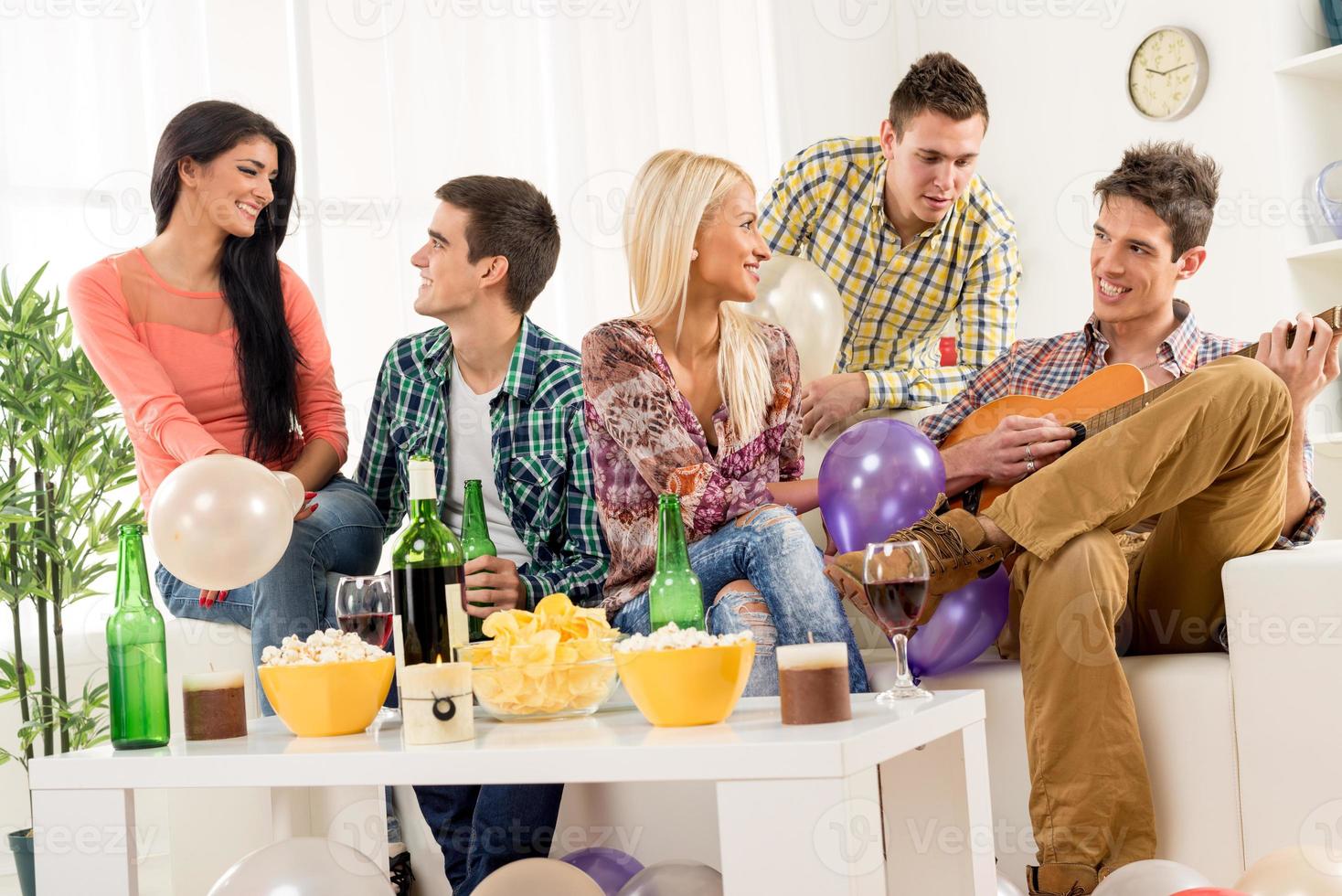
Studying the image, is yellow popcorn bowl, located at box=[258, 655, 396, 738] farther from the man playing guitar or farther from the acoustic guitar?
the acoustic guitar

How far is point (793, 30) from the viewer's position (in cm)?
479

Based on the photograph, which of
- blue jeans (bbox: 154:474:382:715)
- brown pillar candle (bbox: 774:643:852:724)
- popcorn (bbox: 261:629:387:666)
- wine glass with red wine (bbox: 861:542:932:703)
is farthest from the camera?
blue jeans (bbox: 154:474:382:715)

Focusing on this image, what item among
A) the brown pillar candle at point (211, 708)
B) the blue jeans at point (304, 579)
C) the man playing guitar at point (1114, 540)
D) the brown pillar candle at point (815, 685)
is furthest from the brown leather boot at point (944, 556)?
the blue jeans at point (304, 579)

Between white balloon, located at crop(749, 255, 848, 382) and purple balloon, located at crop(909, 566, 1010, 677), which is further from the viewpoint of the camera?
white balloon, located at crop(749, 255, 848, 382)

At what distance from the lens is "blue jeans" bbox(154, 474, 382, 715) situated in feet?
7.45

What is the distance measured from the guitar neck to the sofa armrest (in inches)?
11.5

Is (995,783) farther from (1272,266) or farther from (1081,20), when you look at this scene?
(1081,20)

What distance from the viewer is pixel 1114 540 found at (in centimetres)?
189

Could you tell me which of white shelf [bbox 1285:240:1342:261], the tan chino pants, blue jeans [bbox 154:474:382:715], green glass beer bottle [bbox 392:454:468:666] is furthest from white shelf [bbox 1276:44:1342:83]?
green glass beer bottle [bbox 392:454:468:666]

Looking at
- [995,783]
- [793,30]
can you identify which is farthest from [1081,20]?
[995,783]

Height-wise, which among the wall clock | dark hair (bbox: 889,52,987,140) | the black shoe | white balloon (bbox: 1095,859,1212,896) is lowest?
the black shoe

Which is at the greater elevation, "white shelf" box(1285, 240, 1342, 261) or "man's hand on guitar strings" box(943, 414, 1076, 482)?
"white shelf" box(1285, 240, 1342, 261)

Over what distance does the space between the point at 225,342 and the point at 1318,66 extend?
312 centimetres

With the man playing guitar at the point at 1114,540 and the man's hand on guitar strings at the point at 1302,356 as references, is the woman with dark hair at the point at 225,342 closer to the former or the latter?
the man playing guitar at the point at 1114,540
